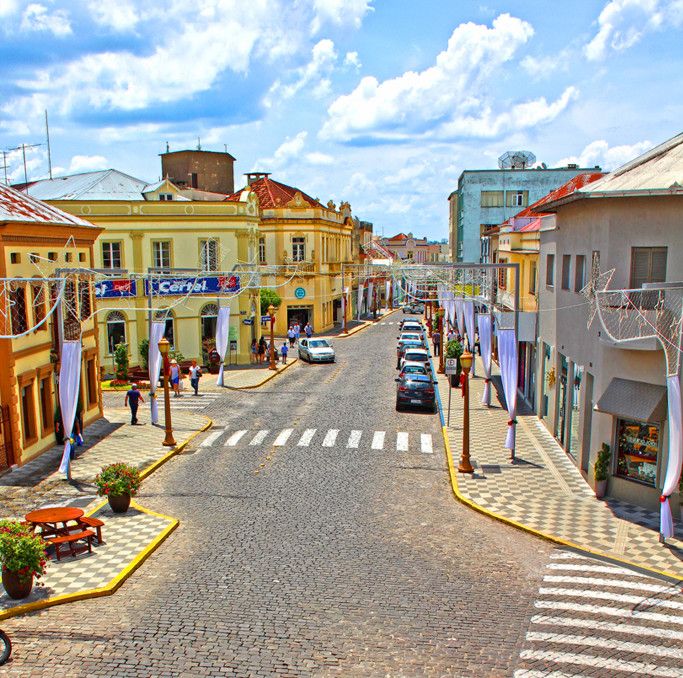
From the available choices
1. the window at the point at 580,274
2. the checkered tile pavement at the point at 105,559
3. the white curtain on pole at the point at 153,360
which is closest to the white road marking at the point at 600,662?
the checkered tile pavement at the point at 105,559

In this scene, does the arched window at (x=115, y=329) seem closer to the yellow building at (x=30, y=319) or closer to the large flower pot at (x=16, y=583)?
the yellow building at (x=30, y=319)

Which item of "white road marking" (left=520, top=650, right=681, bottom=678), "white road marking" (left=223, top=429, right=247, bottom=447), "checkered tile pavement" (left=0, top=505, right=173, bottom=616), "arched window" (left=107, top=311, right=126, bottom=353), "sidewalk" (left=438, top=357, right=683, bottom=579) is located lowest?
"white road marking" (left=223, top=429, right=247, bottom=447)

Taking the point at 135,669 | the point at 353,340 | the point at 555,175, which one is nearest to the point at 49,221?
the point at 135,669

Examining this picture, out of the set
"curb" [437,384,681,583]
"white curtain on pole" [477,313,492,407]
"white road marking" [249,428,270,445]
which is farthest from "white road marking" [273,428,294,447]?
"white curtain on pole" [477,313,492,407]

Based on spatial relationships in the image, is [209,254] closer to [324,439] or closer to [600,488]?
[324,439]

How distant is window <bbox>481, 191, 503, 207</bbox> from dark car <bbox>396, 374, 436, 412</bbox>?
43550mm

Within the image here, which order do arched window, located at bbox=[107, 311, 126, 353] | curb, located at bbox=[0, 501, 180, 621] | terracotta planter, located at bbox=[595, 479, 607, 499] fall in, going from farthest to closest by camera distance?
arched window, located at bbox=[107, 311, 126, 353], terracotta planter, located at bbox=[595, 479, 607, 499], curb, located at bbox=[0, 501, 180, 621]

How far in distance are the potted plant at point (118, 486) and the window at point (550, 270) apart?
A: 15928 mm

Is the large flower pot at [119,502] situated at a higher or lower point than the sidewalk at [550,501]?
higher

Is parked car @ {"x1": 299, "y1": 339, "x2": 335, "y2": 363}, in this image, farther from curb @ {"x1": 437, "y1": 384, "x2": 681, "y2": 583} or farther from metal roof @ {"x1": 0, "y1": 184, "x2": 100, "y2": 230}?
curb @ {"x1": 437, "y1": 384, "x2": 681, "y2": 583}

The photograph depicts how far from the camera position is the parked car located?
45.8 meters

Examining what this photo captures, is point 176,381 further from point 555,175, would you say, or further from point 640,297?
point 555,175

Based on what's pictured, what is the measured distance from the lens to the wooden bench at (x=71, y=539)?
14670 millimetres

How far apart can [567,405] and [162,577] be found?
14501mm
